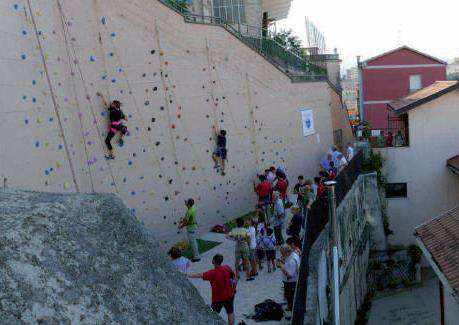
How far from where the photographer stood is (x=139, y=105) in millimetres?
13375

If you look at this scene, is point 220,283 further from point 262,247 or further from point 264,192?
point 264,192

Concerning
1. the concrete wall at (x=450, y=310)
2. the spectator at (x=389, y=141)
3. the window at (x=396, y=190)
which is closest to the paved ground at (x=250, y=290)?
the concrete wall at (x=450, y=310)

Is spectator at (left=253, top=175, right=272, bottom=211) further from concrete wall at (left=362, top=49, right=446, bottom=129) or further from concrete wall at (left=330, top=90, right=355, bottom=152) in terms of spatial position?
concrete wall at (left=362, top=49, right=446, bottom=129)

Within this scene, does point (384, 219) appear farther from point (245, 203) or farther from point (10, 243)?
point (10, 243)

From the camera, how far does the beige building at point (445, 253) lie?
9.91 m

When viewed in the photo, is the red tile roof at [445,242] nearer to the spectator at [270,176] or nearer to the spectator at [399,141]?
the spectator at [270,176]

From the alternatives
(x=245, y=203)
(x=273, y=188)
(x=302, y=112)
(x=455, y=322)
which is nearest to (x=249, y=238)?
(x=273, y=188)

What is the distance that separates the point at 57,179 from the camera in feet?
33.9

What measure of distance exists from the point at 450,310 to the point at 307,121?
494 inches

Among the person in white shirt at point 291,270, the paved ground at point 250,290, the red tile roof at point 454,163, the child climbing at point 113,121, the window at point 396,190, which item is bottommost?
the window at point 396,190

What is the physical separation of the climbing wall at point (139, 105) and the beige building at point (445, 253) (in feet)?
22.4

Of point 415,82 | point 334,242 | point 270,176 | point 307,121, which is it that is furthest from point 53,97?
point 415,82

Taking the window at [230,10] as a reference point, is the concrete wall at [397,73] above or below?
below

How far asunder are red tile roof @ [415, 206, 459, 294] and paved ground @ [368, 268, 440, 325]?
266 inches
